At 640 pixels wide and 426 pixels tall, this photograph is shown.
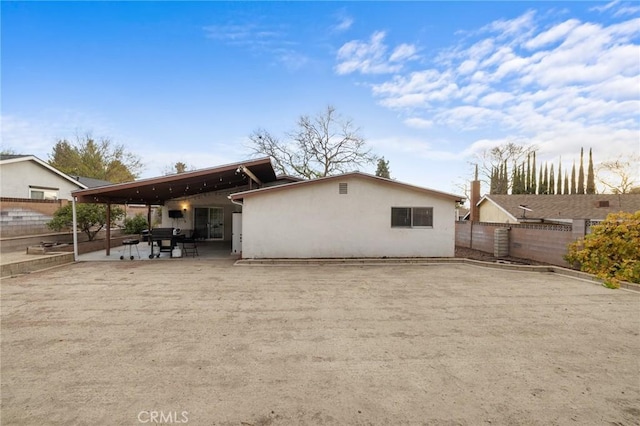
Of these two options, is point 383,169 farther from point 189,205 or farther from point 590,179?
point 189,205

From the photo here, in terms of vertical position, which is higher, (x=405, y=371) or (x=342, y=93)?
(x=342, y=93)

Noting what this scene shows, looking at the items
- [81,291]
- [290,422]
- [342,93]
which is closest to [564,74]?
[342,93]

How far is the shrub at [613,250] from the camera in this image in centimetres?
688

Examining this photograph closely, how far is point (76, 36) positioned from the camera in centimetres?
1157

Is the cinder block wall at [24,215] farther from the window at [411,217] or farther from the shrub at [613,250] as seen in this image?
the shrub at [613,250]

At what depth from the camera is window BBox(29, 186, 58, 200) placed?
45.5 feet

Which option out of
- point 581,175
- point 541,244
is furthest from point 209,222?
point 581,175

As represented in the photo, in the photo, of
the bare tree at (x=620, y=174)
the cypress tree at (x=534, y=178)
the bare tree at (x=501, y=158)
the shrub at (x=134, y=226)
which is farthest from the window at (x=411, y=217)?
the bare tree at (x=620, y=174)

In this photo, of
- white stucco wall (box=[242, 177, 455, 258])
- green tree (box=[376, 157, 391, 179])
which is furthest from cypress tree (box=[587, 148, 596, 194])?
white stucco wall (box=[242, 177, 455, 258])

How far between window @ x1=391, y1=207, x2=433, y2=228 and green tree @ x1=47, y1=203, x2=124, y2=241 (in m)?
12.0

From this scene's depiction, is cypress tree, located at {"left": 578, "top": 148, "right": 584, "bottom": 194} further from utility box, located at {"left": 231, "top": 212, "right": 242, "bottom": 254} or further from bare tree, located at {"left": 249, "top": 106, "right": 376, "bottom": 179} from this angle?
utility box, located at {"left": 231, "top": 212, "right": 242, "bottom": 254}

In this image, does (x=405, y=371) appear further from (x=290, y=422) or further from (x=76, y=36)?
(x=76, y=36)

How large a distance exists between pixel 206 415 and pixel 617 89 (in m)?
16.4

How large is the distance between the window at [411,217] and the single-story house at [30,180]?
17.4m
